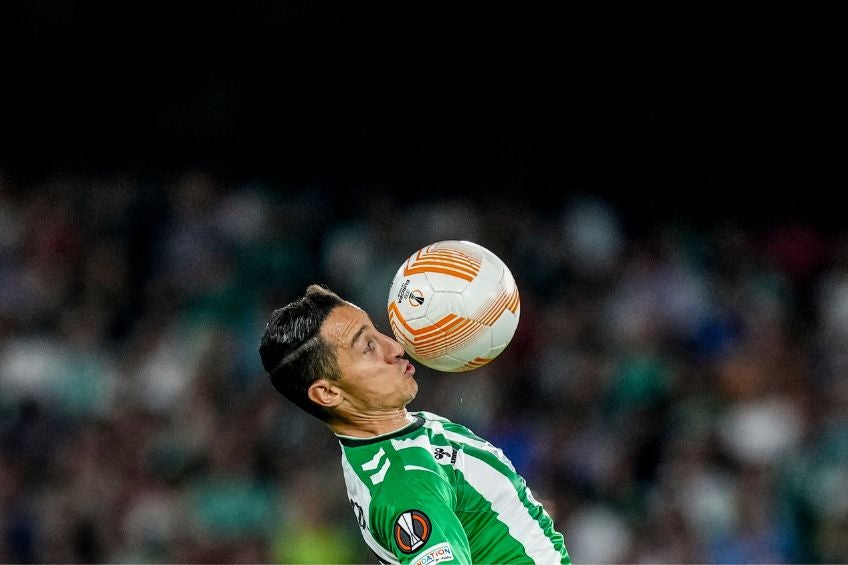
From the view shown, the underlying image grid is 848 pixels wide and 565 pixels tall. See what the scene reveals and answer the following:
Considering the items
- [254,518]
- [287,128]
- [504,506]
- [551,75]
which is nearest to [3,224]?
[287,128]

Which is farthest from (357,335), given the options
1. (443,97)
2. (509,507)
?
(443,97)

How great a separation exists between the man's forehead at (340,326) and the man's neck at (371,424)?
0.28m

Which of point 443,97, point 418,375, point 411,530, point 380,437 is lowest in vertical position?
point 411,530

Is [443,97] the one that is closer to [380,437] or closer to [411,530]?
[380,437]

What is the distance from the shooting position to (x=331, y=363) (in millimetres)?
4066

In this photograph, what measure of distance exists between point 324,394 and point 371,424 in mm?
201

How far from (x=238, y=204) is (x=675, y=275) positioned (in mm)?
4227

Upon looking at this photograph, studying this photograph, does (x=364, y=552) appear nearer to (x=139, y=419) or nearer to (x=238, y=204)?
(x=139, y=419)

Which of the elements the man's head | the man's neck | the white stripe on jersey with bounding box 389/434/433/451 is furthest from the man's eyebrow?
the white stripe on jersey with bounding box 389/434/433/451

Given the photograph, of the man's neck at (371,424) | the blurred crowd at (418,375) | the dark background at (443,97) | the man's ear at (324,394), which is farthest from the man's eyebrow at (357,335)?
the dark background at (443,97)

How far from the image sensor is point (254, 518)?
8.91 metres

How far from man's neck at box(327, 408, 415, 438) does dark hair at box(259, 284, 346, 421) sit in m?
0.08

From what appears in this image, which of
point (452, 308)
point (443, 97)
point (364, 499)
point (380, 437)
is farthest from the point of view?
point (443, 97)

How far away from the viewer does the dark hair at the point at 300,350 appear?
406cm
